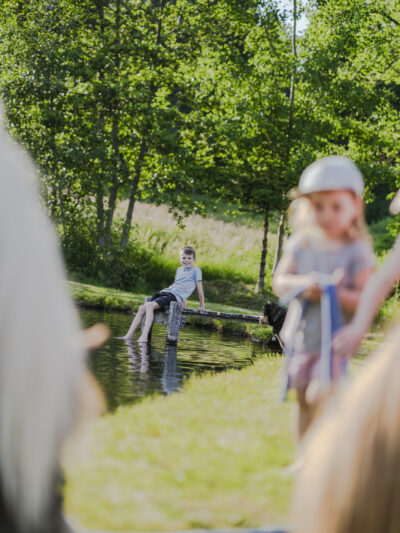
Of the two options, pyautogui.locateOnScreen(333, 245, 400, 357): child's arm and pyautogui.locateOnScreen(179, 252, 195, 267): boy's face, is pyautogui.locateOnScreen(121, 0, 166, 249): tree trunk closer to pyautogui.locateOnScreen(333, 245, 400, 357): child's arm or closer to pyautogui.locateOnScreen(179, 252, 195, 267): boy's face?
pyautogui.locateOnScreen(179, 252, 195, 267): boy's face

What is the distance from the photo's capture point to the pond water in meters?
7.00

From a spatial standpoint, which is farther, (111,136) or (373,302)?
(111,136)

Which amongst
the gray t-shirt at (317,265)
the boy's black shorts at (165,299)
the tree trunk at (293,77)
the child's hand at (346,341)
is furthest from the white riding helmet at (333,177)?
the tree trunk at (293,77)

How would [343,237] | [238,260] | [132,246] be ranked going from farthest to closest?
[238,260] < [132,246] < [343,237]

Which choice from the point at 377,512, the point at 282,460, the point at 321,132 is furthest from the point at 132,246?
the point at 377,512

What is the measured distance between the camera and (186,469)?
12.2 feet

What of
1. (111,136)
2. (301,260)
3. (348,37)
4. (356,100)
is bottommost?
(301,260)

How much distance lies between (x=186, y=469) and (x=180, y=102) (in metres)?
18.8

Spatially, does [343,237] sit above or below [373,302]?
above

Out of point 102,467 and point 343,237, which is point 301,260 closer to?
point 343,237

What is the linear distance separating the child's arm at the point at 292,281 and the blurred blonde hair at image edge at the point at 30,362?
2.43 metres

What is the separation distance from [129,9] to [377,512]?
70.8 ft

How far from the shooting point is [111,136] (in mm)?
20906

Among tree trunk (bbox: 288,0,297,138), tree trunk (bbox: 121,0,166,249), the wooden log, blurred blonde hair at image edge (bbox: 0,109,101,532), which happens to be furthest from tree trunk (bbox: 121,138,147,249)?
blurred blonde hair at image edge (bbox: 0,109,101,532)
